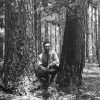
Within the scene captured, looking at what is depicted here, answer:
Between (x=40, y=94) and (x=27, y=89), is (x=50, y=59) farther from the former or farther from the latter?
(x=27, y=89)

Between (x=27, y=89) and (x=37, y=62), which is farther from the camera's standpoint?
(x=37, y=62)

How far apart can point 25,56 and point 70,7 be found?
2307mm

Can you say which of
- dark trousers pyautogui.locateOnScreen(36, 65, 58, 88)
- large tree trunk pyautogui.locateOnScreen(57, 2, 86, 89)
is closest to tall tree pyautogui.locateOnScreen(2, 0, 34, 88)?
dark trousers pyautogui.locateOnScreen(36, 65, 58, 88)

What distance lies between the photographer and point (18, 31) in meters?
7.56

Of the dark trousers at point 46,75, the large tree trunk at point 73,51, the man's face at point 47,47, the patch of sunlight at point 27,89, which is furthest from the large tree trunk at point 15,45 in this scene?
the large tree trunk at point 73,51

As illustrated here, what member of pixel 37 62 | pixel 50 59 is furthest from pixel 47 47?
pixel 37 62

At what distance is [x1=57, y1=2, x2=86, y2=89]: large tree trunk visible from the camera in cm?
850

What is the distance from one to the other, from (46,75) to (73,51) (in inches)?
53.1

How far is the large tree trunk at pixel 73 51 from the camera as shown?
850 centimetres

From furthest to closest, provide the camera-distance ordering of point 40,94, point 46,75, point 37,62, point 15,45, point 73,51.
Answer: point 73,51
point 37,62
point 46,75
point 40,94
point 15,45

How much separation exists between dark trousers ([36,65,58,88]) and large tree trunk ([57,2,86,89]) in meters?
0.40

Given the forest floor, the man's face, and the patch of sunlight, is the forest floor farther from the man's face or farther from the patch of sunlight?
the man's face

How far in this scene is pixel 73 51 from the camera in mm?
8500

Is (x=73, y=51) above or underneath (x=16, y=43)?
underneath
